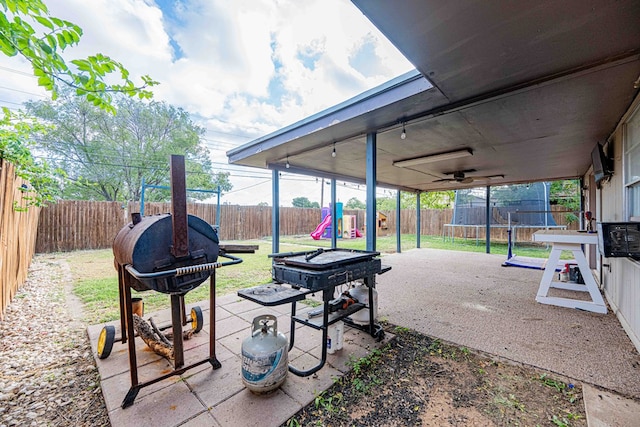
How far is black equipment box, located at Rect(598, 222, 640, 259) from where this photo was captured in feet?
6.61

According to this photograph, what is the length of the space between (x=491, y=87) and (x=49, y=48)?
115 inches

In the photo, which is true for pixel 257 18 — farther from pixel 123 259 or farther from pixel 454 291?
pixel 454 291

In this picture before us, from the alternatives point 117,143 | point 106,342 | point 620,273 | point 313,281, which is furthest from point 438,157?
point 117,143

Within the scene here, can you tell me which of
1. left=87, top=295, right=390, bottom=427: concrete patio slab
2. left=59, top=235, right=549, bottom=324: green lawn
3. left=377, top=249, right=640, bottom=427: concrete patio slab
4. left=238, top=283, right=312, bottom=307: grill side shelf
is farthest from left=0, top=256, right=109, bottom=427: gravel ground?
left=377, top=249, right=640, bottom=427: concrete patio slab

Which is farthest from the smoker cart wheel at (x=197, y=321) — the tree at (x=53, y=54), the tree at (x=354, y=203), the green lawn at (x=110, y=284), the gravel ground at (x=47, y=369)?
the tree at (x=354, y=203)

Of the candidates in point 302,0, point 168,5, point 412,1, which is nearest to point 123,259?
point 412,1

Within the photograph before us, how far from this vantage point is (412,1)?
53.4 inches

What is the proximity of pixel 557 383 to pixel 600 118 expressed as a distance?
293cm

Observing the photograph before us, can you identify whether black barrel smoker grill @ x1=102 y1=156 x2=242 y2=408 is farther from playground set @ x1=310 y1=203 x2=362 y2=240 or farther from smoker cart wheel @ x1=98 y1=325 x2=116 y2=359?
playground set @ x1=310 y1=203 x2=362 y2=240

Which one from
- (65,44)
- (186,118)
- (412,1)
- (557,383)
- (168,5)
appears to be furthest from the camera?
(186,118)

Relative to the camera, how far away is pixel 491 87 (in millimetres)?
2188

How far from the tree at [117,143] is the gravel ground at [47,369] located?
10.5 metres

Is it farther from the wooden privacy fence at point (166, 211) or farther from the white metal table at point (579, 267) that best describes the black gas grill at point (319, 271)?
the wooden privacy fence at point (166, 211)

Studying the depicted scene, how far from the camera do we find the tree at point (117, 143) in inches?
447
